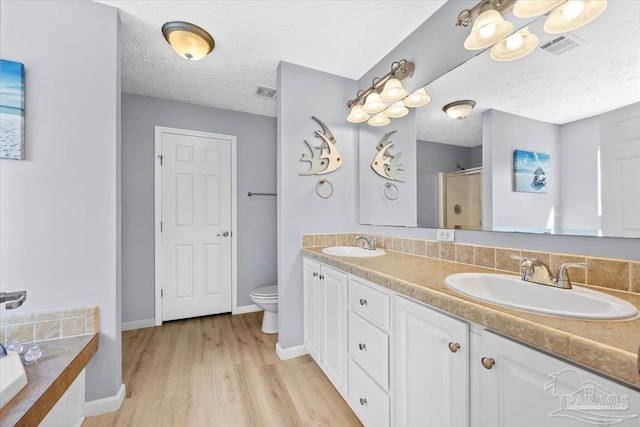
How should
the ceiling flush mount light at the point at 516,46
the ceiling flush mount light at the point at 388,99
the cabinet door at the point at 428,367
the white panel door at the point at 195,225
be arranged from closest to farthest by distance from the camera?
the cabinet door at the point at 428,367, the ceiling flush mount light at the point at 516,46, the ceiling flush mount light at the point at 388,99, the white panel door at the point at 195,225

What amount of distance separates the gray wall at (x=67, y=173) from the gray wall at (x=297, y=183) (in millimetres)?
1066

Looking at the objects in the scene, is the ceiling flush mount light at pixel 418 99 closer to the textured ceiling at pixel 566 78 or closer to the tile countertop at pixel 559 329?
the textured ceiling at pixel 566 78

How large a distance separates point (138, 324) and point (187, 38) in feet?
8.77

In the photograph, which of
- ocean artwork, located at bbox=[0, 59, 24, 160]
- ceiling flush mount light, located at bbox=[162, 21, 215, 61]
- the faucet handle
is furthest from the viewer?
ceiling flush mount light, located at bbox=[162, 21, 215, 61]

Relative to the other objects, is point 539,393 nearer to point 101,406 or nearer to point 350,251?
point 350,251

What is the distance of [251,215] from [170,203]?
88 cm

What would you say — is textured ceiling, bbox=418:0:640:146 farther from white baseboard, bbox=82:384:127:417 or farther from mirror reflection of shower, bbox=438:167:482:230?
white baseboard, bbox=82:384:127:417

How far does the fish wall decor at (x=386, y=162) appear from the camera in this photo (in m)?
2.03

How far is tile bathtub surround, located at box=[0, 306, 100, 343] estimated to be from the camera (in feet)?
4.31

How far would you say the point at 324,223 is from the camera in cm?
224

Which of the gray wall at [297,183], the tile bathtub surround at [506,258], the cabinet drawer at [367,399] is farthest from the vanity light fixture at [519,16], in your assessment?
the cabinet drawer at [367,399]

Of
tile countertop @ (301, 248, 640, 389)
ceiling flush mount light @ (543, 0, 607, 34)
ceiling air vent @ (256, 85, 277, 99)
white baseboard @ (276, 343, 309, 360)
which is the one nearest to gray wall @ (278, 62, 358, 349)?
white baseboard @ (276, 343, 309, 360)

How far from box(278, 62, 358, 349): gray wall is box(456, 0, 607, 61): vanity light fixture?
1.16m

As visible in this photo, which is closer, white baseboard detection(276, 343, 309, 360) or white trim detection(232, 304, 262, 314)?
white baseboard detection(276, 343, 309, 360)
